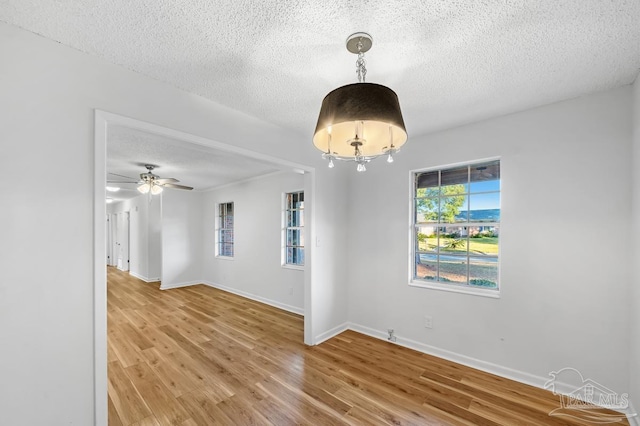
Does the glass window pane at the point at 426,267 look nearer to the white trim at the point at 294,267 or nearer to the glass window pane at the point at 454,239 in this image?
the glass window pane at the point at 454,239

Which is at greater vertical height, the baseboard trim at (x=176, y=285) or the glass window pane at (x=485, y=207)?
the glass window pane at (x=485, y=207)

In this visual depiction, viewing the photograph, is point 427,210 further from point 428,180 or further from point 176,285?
point 176,285

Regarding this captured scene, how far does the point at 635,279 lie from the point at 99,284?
12.8 ft

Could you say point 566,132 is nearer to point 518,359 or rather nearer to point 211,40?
point 518,359

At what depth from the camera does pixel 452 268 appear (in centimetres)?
302

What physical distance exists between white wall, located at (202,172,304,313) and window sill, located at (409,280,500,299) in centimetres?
209

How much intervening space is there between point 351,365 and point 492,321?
1531 millimetres

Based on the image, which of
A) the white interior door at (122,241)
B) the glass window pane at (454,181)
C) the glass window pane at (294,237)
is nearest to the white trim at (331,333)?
the glass window pane at (294,237)

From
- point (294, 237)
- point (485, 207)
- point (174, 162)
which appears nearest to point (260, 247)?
point (294, 237)

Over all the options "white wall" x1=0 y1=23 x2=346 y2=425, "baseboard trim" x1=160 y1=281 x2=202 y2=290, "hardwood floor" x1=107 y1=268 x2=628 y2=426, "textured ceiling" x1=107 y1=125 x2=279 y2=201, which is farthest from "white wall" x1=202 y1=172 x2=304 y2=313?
"white wall" x1=0 y1=23 x2=346 y2=425

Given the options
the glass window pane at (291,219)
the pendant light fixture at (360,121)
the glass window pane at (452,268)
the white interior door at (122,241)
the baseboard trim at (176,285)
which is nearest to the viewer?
the pendant light fixture at (360,121)

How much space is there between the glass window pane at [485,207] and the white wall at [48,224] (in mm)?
3339

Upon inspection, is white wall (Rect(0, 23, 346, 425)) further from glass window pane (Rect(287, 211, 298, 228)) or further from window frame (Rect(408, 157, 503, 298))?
glass window pane (Rect(287, 211, 298, 228))

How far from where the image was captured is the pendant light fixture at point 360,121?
3.95 feet
